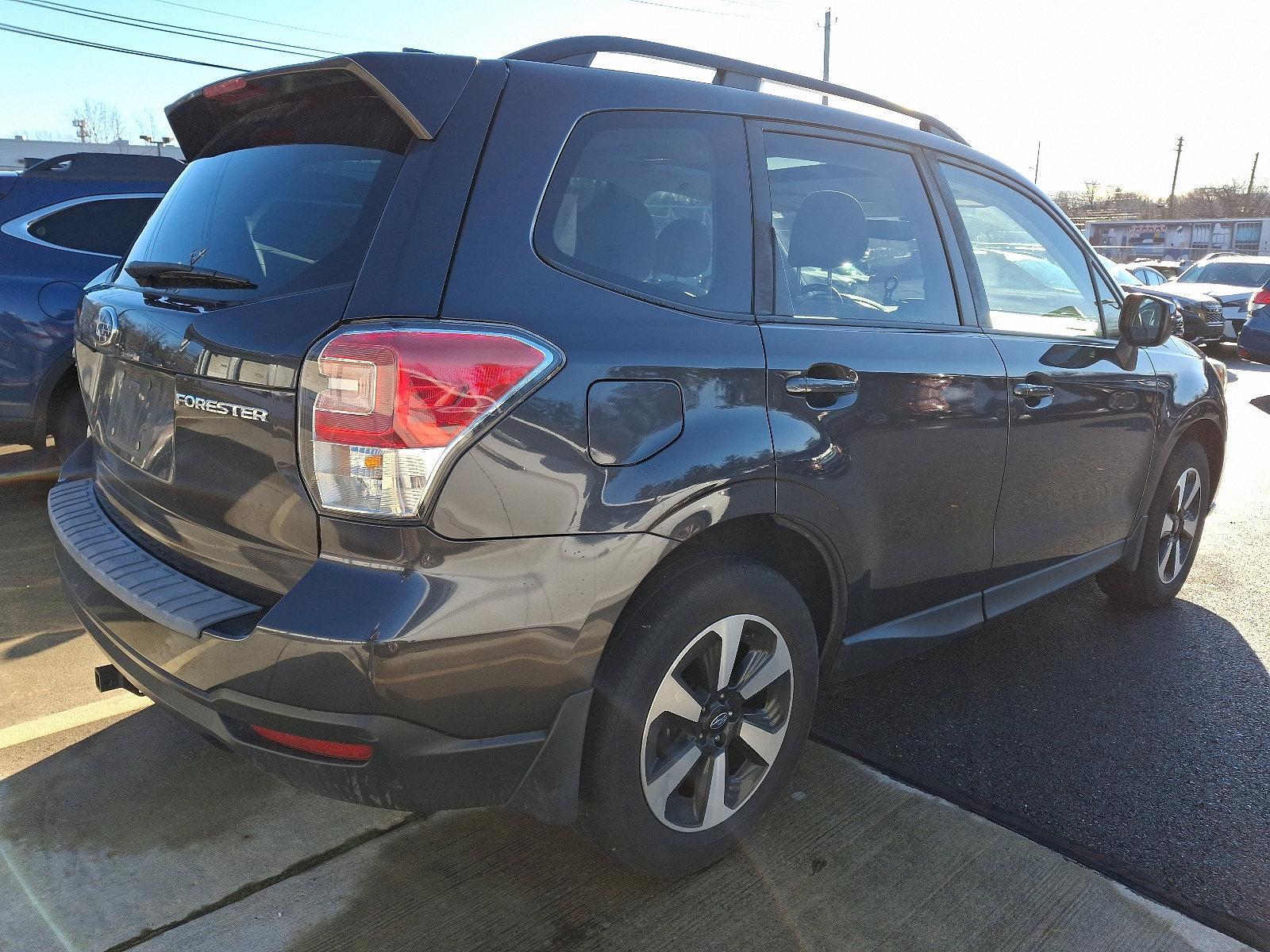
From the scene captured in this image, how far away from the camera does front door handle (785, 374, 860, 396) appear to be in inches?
98.1

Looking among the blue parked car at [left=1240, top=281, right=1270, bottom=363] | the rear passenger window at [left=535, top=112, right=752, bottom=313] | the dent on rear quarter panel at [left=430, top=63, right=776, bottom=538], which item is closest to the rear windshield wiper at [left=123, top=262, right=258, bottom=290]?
the dent on rear quarter panel at [left=430, top=63, right=776, bottom=538]

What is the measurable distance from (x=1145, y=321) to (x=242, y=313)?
323 centimetres

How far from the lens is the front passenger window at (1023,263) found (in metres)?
3.35

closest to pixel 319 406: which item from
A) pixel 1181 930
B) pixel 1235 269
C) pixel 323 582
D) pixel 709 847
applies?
pixel 323 582

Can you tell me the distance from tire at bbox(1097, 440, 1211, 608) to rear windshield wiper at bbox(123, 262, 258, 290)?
3698 mm

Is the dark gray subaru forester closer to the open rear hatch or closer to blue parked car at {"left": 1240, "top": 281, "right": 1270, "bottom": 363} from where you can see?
the open rear hatch

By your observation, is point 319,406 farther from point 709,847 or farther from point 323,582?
point 709,847

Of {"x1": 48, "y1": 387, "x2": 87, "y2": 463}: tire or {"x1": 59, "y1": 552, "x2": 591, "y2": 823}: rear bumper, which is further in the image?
{"x1": 48, "y1": 387, "x2": 87, "y2": 463}: tire

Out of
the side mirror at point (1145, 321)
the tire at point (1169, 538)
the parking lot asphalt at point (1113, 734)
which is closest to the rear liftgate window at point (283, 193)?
the parking lot asphalt at point (1113, 734)

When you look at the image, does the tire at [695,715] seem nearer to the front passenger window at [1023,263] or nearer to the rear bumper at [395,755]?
the rear bumper at [395,755]

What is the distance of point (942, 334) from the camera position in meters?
3.04

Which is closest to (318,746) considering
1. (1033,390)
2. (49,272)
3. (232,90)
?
(232,90)

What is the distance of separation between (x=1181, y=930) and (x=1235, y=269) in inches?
751

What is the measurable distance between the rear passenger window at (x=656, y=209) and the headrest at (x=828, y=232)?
0.79 feet
